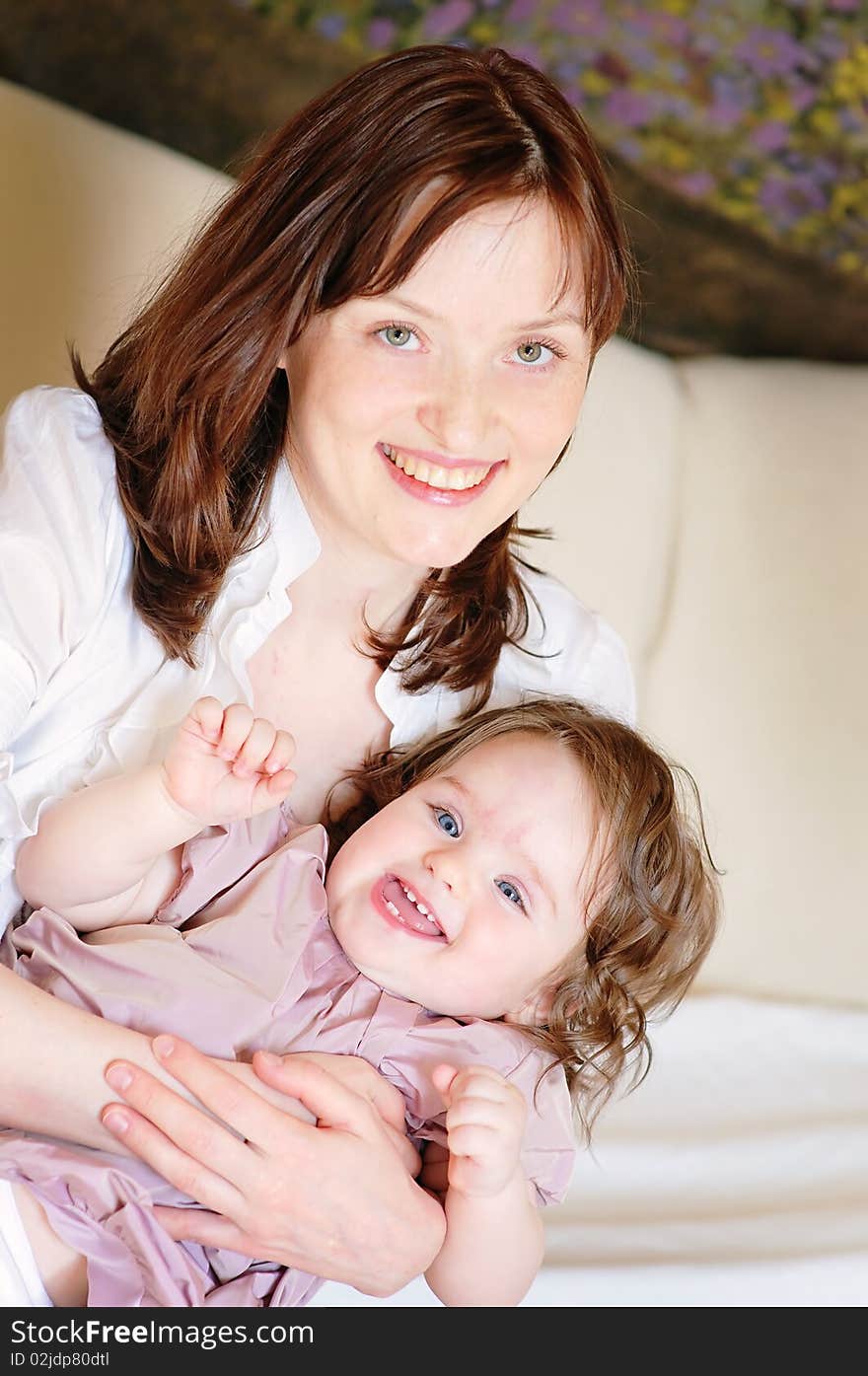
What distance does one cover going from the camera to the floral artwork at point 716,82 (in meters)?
2.47

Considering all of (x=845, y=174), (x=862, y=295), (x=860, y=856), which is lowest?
(x=860, y=856)

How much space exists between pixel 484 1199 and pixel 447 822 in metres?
0.36

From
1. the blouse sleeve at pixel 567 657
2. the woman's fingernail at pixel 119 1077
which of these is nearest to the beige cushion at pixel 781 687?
the blouse sleeve at pixel 567 657

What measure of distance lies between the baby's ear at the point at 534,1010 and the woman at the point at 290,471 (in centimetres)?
21

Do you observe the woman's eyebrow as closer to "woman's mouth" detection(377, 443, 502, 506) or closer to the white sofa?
"woman's mouth" detection(377, 443, 502, 506)

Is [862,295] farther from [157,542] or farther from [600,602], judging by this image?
[157,542]

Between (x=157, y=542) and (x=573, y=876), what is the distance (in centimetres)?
53

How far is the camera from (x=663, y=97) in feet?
8.32

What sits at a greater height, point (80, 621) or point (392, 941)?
point (80, 621)

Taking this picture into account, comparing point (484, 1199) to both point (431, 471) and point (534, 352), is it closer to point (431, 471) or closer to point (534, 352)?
point (431, 471)

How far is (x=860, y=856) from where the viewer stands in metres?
2.37

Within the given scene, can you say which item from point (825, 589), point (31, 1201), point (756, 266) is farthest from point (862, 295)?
point (31, 1201)

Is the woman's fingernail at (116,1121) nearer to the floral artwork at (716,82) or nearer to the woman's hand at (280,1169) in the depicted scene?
the woman's hand at (280,1169)

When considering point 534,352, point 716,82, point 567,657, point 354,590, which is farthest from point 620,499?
point 534,352
